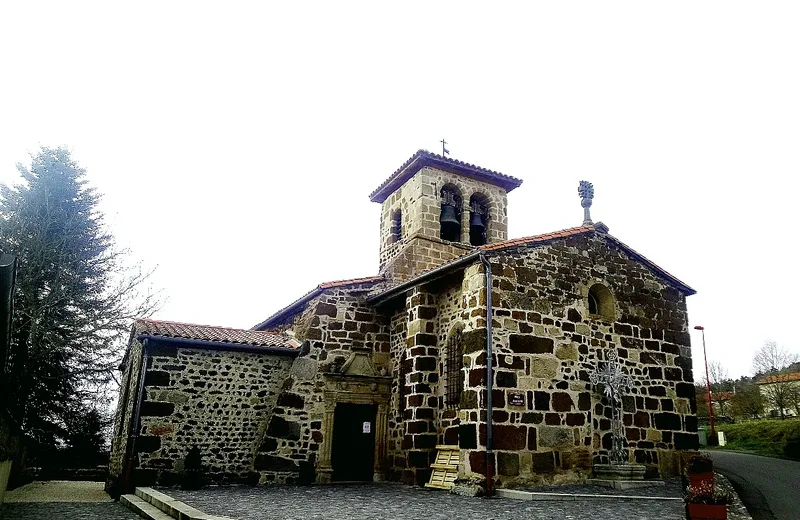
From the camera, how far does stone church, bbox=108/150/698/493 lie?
1052 cm

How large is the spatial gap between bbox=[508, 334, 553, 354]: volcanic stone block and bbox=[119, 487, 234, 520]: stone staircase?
5.94m

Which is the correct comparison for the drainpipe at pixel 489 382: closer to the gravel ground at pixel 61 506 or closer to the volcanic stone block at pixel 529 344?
the volcanic stone block at pixel 529 344

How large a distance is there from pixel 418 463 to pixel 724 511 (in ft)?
20.6

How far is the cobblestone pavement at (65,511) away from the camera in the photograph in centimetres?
831

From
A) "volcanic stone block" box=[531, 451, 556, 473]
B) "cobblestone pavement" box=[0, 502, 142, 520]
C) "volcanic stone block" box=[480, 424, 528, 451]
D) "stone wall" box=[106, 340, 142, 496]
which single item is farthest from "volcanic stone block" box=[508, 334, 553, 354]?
"stone wall" box=[106, 340, 142, 496]

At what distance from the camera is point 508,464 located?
9.88 meters

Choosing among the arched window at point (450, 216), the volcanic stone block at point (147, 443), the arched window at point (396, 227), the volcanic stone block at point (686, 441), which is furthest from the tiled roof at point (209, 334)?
the volcanic stone block at point (686, 441)

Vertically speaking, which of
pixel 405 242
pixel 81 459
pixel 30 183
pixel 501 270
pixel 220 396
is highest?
pixel 30 183

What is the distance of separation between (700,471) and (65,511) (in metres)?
9.53

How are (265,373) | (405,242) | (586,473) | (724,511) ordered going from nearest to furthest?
1. (724,511)
2. (586,473)
3. (265,373)
4. (405,242)

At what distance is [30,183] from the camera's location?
19.5 metres

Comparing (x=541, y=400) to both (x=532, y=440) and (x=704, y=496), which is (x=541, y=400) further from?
(x=704, y=496)

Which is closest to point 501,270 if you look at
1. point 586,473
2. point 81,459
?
point 586,473

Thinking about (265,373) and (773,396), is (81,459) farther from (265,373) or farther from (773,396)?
(773,396)
